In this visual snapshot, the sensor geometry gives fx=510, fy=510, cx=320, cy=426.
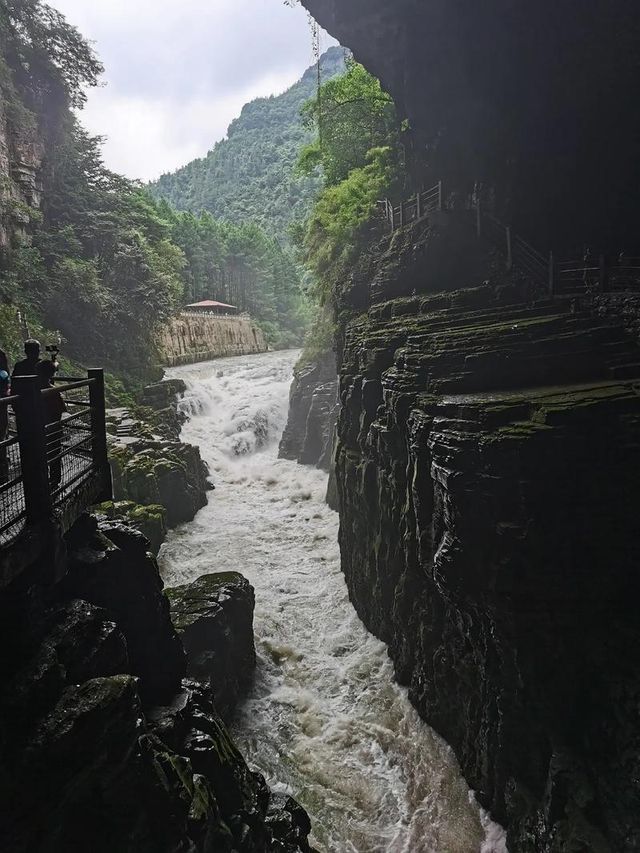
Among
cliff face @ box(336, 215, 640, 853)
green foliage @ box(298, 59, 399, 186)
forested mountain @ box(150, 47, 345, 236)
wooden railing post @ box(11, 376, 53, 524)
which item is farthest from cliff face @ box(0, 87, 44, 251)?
forested mountain @ box(150, 47, 345, 236)

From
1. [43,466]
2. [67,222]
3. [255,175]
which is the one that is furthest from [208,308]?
[255,175]

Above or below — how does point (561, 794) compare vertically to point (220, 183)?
below

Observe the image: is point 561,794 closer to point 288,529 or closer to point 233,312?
point 288,529

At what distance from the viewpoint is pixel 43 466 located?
5.07m

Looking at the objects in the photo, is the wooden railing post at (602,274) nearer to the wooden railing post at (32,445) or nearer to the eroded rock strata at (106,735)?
the eroded rock strata at (106,735)

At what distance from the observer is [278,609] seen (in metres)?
15.3

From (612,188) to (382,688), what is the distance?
49.1 feet

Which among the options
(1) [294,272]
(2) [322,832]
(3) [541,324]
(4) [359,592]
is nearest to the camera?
(2) [322,832]

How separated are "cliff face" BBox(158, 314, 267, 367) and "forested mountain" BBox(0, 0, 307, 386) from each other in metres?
6.32

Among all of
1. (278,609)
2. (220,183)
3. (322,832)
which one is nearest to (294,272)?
(278,609)

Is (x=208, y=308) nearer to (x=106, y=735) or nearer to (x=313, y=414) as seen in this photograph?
(x=313, y=414)

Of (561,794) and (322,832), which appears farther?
(322,832)

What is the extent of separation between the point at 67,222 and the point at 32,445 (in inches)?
1378

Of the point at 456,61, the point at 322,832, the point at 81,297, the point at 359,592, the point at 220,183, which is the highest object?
the point at 220,183
